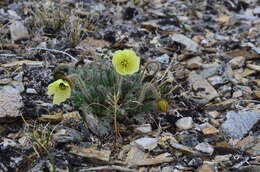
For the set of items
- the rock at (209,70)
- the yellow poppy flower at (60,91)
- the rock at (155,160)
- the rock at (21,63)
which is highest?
the yellow poppy flower at (60,91)

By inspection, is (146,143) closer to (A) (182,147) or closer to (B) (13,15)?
(A) (182,147)

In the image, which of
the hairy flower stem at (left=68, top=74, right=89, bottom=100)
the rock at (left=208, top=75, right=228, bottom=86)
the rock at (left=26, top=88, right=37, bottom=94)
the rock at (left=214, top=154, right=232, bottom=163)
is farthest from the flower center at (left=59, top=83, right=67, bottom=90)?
the rock at (left=208, top=75, right=228, bottom=86)

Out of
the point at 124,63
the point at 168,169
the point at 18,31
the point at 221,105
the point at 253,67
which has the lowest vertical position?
the point at 168,169

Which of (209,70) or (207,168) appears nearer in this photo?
(207,168)

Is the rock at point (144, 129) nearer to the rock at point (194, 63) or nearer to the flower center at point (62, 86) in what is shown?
the flower center at point (62, 86)

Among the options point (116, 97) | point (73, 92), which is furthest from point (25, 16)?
point (116, 97)

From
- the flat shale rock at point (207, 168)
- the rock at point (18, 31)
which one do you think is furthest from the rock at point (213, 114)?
the rock at point (18, 31)

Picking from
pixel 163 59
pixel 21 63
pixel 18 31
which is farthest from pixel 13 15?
pixel 163 59
